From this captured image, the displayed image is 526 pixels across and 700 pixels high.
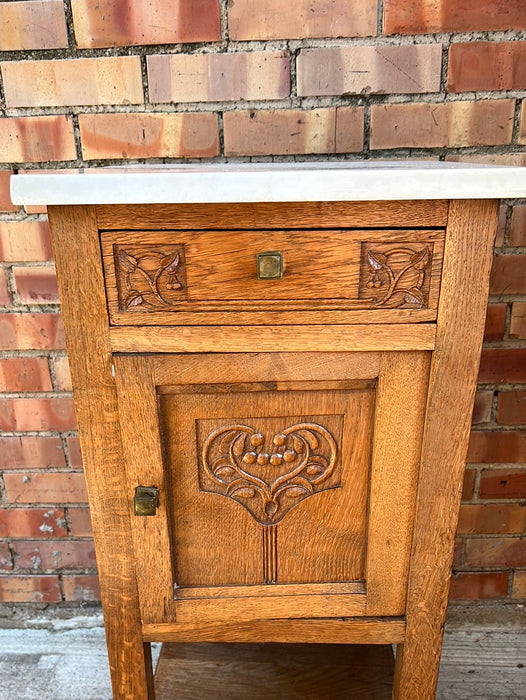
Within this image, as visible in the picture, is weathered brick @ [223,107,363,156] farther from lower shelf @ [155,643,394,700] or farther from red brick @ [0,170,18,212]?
lower shelf @ [155,643,394,700]

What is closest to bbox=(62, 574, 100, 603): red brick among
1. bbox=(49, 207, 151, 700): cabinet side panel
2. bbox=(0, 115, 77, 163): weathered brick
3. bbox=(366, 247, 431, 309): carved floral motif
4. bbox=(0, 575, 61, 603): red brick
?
bbox=(0, 575, 61, 603): red brick

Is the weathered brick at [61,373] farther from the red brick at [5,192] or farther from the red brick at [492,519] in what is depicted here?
the red brick at [492,519]

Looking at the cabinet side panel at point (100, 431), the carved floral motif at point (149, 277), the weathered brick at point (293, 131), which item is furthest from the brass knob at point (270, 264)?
the weathered brick at point (293, 131)

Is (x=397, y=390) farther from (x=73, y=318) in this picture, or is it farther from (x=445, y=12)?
(x=445, y=12)

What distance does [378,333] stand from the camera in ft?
2.33

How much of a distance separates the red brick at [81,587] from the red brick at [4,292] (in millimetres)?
714

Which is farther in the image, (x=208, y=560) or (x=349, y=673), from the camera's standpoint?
(x=349, y=673)

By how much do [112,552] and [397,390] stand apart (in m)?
0.49

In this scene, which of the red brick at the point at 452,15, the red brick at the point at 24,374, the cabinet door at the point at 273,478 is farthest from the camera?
the red brick at the point at 24,374

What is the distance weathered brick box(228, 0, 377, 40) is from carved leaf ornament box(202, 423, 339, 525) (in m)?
0.75

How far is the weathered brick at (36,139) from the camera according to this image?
109 centimetres

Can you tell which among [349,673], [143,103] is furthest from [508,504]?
[143,103]

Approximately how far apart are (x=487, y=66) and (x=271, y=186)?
27.1 inches

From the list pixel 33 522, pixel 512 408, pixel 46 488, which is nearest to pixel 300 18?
pixel 512 408
